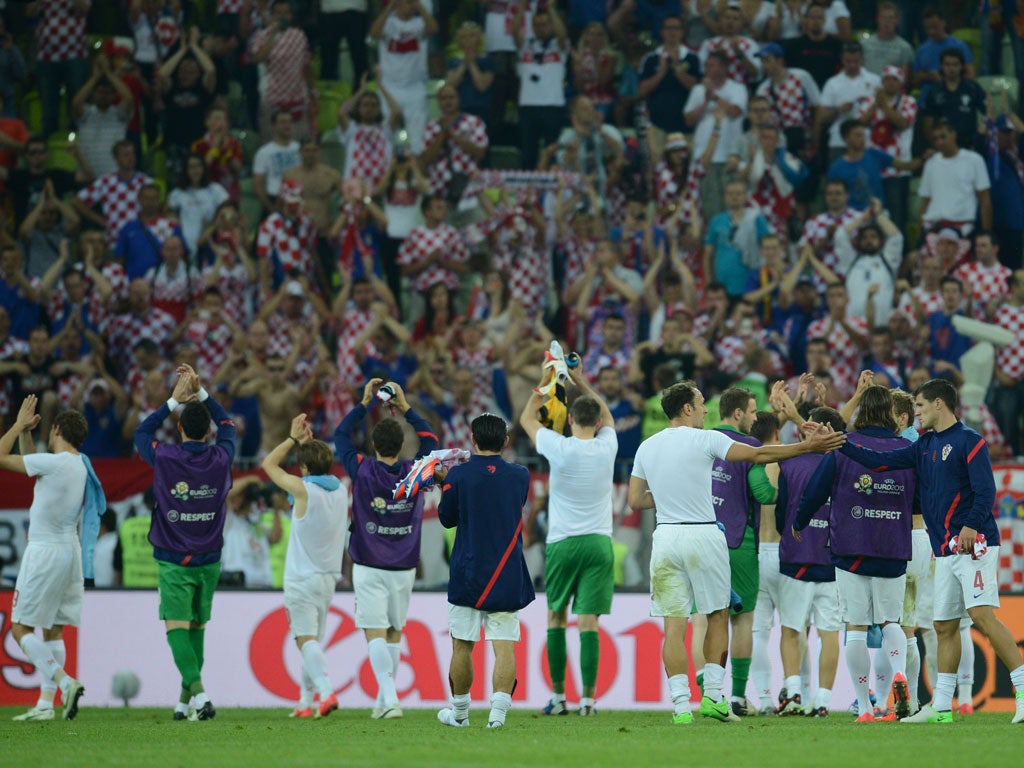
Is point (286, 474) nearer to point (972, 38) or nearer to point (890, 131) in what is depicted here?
point (890, 131)

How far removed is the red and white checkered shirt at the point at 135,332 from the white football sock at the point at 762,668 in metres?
10.2

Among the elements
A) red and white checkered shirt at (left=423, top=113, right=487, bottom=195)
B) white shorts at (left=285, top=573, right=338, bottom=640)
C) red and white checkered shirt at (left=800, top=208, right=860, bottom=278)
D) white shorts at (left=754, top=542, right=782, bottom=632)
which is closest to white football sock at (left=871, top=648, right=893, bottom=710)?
white shorts at (left=754, top=542, right=782, bottom=632)

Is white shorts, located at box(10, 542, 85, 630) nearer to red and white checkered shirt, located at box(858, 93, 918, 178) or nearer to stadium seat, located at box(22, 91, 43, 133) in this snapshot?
stadium seat, located at box(22, 91, 43, 133)

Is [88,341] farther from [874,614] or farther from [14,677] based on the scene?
[874,614]

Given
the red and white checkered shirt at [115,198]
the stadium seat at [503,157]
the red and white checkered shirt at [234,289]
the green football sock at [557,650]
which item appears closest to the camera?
the green football sock at [557,650]

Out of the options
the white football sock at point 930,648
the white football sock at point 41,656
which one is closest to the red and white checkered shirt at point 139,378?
the white football sock at point 41,656

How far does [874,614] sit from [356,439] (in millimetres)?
9352

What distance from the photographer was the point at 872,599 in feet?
40.1

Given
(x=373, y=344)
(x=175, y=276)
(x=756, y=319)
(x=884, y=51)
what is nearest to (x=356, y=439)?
(x=373, y=344)

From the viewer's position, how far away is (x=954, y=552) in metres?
11.8

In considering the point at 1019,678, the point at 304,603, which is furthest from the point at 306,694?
the point at 1019,678

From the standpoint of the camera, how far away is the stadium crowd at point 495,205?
66.3 ft

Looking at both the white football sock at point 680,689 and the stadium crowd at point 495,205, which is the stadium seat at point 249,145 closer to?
the stadium crowd at point 495,205

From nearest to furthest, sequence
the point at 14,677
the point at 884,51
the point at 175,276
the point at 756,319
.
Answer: the point at 14,677
the point at 756,319
the point at 175,276
the point at 884,51
